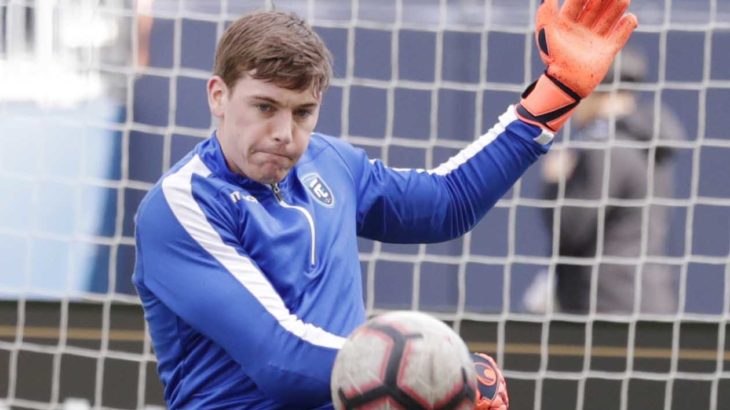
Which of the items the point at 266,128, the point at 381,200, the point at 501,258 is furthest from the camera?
the point at 501,258

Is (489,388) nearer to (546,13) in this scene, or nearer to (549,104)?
(549,104)

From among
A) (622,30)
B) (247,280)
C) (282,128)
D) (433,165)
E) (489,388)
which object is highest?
(622,30)

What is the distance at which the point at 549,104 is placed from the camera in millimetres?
3125

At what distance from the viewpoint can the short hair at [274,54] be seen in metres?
2.66

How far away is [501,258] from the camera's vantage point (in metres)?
6.38

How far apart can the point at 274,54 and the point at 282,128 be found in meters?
0.15

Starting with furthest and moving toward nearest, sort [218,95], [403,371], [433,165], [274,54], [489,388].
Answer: [433,165]
[489,388]
[218,95]
[274,54]
[403,371]

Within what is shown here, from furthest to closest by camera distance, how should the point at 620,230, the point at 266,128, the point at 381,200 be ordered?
the point at 620,230, the point at 381,200, the point at 266,128

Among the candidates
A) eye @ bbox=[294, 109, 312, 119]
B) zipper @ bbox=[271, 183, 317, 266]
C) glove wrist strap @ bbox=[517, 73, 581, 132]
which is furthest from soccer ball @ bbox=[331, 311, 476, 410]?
glove wrist strap @ bbox=[517, 73, 581, 132]

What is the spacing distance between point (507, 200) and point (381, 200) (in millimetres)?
2932

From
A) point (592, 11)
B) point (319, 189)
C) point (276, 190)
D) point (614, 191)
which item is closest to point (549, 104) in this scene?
point (592, 11)

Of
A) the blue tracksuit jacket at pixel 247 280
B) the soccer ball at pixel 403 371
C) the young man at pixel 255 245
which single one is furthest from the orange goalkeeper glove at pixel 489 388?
the soccer ball at pixel 403 371

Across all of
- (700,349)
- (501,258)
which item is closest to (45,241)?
(501,258)

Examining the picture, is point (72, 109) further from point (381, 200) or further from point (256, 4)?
point (381, 200)
